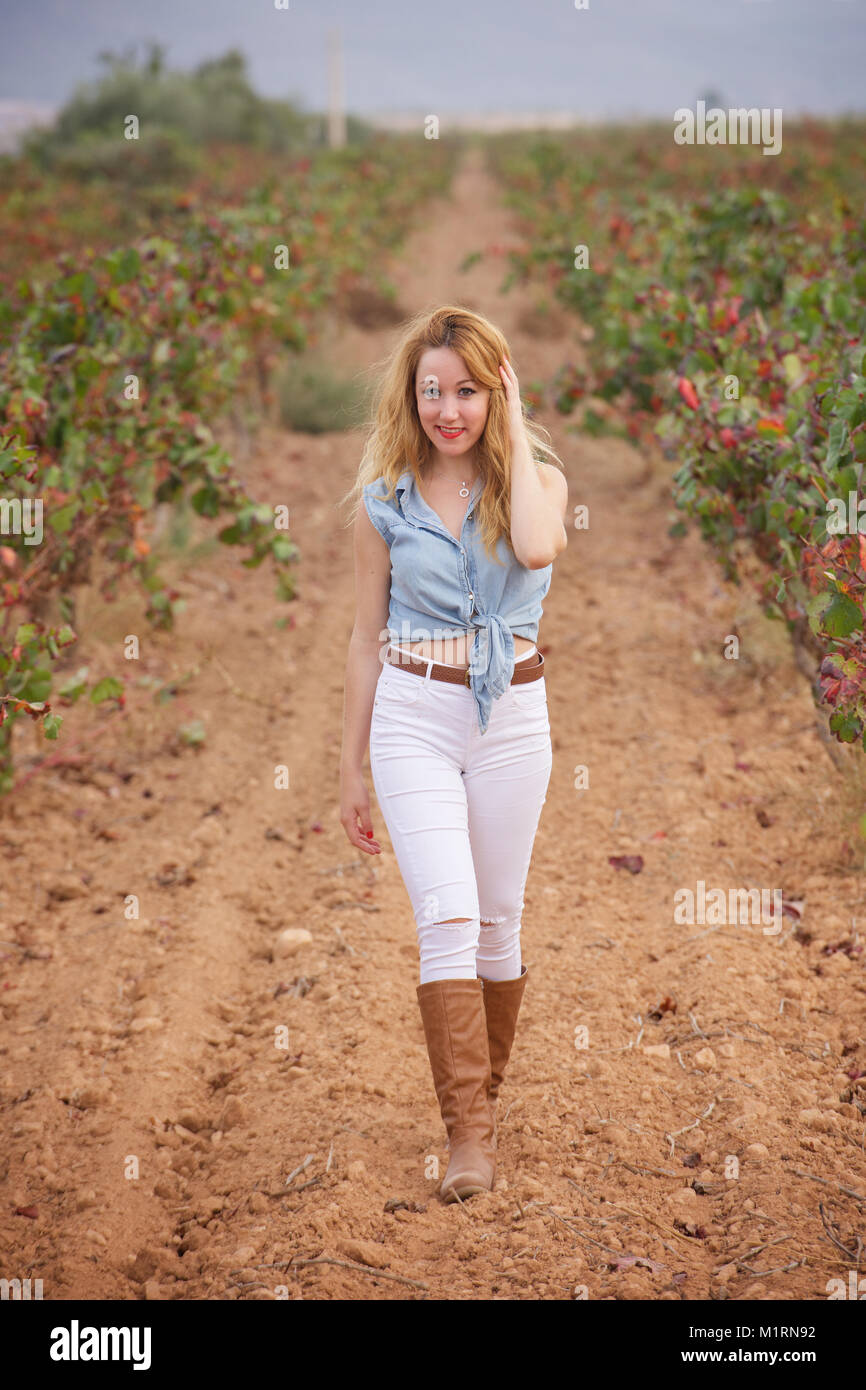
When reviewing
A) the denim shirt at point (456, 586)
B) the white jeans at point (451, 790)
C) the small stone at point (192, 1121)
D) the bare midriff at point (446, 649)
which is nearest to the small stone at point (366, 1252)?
the white jeans at point (451, 790)

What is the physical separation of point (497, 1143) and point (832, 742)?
1.79 m

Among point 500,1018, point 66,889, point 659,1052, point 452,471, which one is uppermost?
point 452,471

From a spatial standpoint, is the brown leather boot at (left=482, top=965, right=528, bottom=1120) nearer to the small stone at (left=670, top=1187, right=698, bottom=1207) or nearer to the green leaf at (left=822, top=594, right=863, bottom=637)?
the small stone at (left=670, top=1187, right=698, bottom=1207)

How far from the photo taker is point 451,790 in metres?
2.25

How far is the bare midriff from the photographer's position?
225 centimetres

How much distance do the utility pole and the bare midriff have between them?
36.8 metres

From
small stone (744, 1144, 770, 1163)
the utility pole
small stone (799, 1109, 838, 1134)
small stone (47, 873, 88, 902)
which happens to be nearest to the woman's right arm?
small stone (744, 1144, 770, 1163)

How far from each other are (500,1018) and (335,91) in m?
41.4

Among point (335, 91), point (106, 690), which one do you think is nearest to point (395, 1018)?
point (106, 690)

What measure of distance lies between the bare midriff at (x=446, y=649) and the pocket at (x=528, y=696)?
12 centimetres

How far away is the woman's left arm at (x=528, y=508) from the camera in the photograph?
2.21 m

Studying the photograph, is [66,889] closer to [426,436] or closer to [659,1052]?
[659,1052]

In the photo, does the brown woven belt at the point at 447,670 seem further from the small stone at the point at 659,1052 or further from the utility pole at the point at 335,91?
the utility pole at the point at 335,91

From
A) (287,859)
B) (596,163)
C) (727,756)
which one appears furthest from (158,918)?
(596,163)
